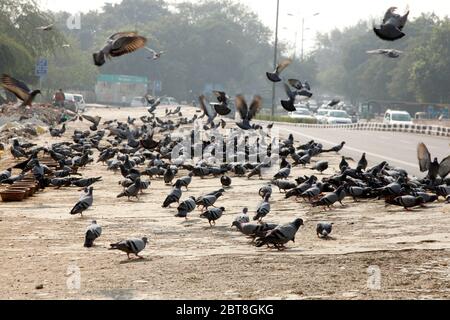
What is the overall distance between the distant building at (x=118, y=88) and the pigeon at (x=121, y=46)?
265 ft

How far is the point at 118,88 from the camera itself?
3819 inches

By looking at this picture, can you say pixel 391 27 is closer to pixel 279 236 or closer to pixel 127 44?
pixel 279 236

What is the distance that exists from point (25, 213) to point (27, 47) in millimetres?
48836

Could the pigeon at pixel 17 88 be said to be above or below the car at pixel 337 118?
above

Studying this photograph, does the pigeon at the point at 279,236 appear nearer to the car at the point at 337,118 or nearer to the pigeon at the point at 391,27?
the pigeon at the point at 391,27

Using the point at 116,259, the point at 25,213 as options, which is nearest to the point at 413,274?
the point at 116,259

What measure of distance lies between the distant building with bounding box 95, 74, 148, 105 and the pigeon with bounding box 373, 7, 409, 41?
82.2 m

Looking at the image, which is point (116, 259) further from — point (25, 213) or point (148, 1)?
point (148, 1)

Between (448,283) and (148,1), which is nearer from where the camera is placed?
(448,283)

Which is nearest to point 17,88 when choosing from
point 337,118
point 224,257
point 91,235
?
point 91,235

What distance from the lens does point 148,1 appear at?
147 metres

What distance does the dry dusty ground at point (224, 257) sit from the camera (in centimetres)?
812

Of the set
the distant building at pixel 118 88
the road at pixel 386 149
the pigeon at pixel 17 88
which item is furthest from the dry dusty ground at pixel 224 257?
the distant building at pixel 118 88
